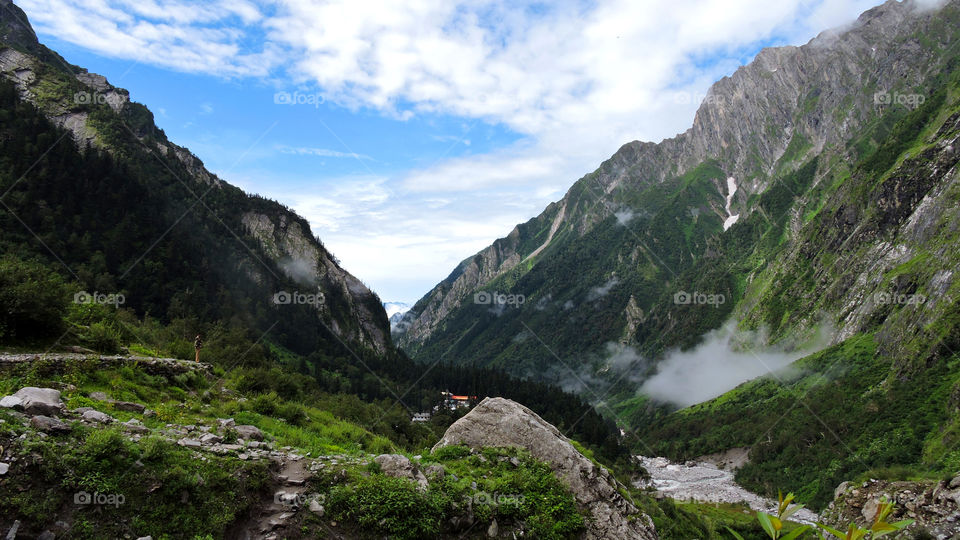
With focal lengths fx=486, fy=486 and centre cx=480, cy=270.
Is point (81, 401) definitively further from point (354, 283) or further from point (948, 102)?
point (948, 102)

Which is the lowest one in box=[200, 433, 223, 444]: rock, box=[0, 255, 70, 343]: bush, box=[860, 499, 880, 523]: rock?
box=[860, 499, 880, 523]: rock

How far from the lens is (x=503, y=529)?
12844 mm

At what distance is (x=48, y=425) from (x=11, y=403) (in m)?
1.22

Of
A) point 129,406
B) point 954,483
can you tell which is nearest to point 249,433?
point 129,406

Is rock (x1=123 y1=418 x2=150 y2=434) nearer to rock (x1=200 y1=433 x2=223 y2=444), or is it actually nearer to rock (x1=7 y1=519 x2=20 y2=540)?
rock (x1=200 y1=433 x2=223 y2=444)

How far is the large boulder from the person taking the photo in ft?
47.1

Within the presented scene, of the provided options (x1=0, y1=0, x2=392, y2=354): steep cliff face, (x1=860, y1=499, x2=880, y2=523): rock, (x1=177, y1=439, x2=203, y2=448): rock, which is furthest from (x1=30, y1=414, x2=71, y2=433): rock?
(x1=0, y1=0, x2=392, y2=354): steep cliff face

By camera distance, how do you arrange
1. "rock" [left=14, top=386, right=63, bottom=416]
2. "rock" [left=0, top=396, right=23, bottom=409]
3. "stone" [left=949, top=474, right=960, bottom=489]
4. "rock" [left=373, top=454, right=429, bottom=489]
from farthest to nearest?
1. "stone" [left=949, top=474, right=960, bottom=489]
2. "rock" [left=373, top=454, right=429, bottom=489]
3. "rock" [left=14, top=386, right=63, bottom=416]
4. "rock" [left=0, top=396, right=23, bottom=409]

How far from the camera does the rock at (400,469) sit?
500 inches

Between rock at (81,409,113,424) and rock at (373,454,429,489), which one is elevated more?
rock at (81,409,113,424)

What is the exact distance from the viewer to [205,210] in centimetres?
12312

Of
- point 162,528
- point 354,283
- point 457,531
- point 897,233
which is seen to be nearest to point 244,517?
point 162,528

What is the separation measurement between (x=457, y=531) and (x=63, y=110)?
135065 mm

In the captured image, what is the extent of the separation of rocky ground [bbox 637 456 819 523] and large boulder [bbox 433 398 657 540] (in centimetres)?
8636
